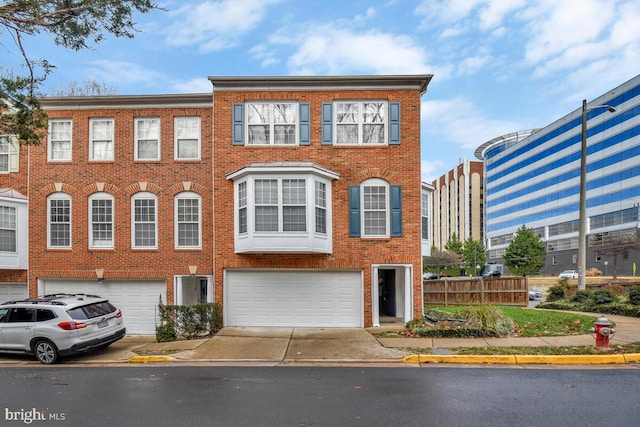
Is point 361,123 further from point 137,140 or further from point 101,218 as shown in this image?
point 101,218

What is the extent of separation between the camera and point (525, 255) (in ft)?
181

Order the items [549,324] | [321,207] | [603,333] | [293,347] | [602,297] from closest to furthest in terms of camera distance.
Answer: [603,333] < [293,347] < [549,324] < [321,207] < [602,297]

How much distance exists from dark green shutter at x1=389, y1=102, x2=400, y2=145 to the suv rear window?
9574 millimetres

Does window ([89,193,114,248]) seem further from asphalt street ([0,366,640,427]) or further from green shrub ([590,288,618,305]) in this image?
green shrub ([590,288,618,305])

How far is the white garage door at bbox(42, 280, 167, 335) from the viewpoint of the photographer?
16203mm

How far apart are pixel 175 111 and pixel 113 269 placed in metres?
5.80

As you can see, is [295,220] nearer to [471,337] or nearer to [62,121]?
[471,337]

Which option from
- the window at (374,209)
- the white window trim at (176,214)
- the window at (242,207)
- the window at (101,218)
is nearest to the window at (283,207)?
the window at (242,207)

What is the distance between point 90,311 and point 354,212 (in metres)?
7.97

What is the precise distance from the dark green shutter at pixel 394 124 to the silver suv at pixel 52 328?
32.2 feet

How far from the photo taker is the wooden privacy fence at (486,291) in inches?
854

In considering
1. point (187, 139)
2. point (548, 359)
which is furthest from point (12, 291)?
point (548, 359)

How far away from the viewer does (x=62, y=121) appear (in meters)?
16.6

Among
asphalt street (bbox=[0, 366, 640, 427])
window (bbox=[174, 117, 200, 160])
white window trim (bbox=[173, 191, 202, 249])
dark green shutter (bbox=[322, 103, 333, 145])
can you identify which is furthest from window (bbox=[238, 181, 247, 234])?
asphalt street (bbox=[0, 366, 640, 427])
